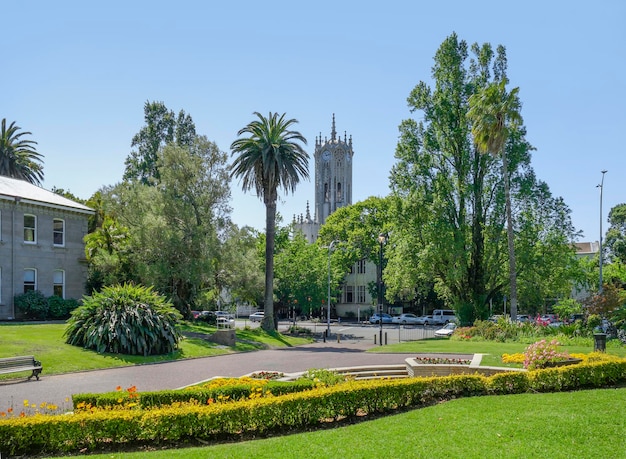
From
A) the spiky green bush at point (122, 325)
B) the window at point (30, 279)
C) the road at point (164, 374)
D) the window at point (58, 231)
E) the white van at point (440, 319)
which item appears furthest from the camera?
the white van at point (440, 319)

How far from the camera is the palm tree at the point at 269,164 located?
37.8 m

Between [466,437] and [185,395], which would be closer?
[466,437]

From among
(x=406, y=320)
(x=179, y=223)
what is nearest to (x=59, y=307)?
(x=179, y=223)

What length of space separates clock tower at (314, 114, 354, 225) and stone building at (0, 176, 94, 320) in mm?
85530

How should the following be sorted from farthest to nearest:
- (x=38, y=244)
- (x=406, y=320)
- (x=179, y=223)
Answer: (x=406, y=320) < (x=179, y=223) < (x=38, y=244)

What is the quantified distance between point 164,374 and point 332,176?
337 feet

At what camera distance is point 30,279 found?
32.6 m

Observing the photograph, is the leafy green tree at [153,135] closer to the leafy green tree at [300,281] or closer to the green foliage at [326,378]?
the leafy green tree at [300,281]

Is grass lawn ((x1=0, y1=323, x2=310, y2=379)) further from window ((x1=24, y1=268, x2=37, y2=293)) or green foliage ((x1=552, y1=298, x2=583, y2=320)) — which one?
green foliage ((x1=552, y1=298, x2=583, y2=320))

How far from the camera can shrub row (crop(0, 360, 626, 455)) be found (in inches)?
369

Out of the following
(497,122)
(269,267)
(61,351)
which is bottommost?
(61,351)

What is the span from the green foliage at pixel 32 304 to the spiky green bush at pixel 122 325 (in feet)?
29.6

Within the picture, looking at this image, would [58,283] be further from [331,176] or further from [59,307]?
[331,176]

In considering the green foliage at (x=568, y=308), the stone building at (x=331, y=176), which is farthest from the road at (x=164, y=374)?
the stone building at (x=331, y=176)
